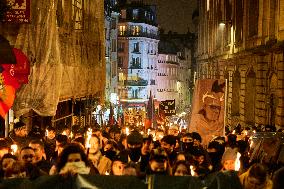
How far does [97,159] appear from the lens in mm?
10219

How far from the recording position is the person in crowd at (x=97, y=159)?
9.98 metres

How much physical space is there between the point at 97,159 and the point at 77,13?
621 inches

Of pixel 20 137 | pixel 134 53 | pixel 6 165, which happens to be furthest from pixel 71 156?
pixel 134 53

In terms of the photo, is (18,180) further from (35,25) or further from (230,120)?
(230,120)

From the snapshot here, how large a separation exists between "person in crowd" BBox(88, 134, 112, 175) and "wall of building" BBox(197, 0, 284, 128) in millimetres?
16624

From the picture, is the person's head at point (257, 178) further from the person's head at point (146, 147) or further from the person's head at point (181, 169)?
the person's head at point (146, 147)

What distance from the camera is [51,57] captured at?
17.8 metres

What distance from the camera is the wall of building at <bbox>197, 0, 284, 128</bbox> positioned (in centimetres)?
2727

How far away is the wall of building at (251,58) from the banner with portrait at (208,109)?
995 cm

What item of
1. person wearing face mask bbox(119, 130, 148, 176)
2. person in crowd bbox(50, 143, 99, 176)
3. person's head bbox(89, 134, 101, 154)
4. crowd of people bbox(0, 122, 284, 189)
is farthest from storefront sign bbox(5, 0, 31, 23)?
person in crowd bbox(50, 143, 99, 176)

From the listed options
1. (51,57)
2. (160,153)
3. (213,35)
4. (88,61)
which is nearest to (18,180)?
(160,153)

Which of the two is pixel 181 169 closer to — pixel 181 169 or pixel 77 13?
pixel 181 169

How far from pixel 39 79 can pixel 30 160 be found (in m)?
8.63

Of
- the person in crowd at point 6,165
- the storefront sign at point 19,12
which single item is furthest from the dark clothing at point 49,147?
the person in crowd at point 6,165
